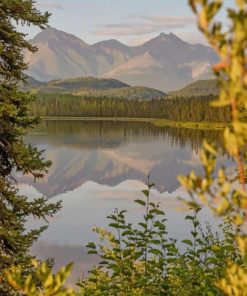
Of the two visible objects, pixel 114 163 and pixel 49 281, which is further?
pixel 114 163

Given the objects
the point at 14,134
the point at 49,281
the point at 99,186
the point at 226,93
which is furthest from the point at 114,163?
the point at 226,93

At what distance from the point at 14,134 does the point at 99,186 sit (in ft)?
153

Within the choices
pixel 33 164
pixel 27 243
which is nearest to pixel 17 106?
pixel 33 164

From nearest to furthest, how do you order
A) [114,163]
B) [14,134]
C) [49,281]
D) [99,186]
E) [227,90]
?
1. [227,90]
2. [49,281]
3. [14,134]
4. [99,186]
5. [114,163]

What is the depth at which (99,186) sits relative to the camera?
5997 centimetres

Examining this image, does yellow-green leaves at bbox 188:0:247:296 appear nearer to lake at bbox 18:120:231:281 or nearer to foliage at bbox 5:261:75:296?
lake at bbox 18:120:231:281

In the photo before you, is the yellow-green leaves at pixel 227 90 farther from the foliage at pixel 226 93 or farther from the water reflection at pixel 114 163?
the water reflection at pixel 114 163

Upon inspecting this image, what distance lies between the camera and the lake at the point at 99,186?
32013 mm

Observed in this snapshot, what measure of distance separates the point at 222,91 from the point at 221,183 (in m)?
0.47

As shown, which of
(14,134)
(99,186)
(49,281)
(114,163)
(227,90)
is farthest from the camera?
(114,163)

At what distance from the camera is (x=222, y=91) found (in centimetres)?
220

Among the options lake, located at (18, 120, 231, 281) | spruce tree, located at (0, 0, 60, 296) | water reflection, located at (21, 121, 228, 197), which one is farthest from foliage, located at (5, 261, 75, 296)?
water reflection, located at (21, 121, 228, 197)

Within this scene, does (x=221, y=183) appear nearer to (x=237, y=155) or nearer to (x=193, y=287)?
(x=237, y=155)

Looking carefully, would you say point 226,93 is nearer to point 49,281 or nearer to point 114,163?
point 49,281
